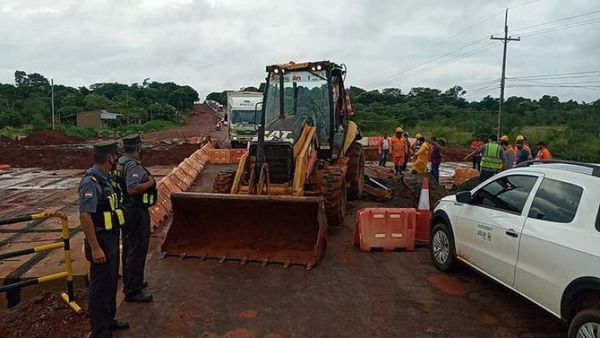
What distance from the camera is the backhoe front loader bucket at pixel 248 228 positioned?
6918 mm

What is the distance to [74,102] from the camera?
65.2m

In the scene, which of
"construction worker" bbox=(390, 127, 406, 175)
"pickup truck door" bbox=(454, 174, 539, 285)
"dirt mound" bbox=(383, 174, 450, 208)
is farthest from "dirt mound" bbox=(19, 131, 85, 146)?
"pickup truck door" bbox=(454, 174, 539, 285)

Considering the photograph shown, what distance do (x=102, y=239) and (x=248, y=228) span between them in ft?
9.45

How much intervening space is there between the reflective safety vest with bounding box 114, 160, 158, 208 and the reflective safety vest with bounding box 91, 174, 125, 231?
84 cm

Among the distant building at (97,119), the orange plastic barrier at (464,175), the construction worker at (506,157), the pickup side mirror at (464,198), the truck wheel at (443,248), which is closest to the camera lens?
the pickup side mirror at (464,198)

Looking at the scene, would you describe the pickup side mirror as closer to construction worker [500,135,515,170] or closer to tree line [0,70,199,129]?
construction worker [500,135,515,170]

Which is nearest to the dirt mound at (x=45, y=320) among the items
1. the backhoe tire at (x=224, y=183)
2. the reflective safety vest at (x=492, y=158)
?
the backhoe tire at (x=224, y=183)

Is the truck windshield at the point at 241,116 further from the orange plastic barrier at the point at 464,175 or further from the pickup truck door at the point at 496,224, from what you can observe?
the pickup truck door at the point at 496,224

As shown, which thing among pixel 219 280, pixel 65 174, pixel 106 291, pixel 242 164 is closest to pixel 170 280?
pixel 219 280

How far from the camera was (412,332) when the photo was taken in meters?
4.96

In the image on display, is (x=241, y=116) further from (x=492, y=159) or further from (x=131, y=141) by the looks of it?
(x=131, y=141)

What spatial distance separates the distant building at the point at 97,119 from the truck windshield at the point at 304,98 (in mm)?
52902

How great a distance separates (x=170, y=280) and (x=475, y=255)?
392 centimetres

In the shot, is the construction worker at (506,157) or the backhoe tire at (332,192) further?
the construction worker at (506,157)
